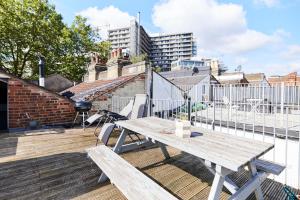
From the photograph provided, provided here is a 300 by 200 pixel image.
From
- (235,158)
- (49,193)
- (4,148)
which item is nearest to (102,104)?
(4,148)

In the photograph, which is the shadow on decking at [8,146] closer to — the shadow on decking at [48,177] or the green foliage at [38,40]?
the shadow on decking at [48,177]

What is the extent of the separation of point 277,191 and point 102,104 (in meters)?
6.80

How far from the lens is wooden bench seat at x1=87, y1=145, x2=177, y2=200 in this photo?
198cm

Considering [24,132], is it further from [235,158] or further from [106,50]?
[106,50]

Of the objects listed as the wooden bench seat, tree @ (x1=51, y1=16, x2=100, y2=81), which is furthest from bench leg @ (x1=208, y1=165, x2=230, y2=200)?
tree @ (x1=51, y1=16, x2=100, y2=81)

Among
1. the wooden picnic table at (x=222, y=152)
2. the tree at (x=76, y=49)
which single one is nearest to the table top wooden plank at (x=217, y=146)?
the wooden picnic table at (x=222, y=152)

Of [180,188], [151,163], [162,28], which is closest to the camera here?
[180,188]

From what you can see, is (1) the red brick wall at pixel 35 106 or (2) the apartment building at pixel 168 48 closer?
(1) the red brick wall at pixel 35 106

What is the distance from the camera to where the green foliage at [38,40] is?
18719 mm

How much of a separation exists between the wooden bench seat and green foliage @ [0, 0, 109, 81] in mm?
20637

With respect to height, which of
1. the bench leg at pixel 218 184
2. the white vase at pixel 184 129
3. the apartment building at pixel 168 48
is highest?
the apartment building at pixel 168 48

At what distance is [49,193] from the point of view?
2779 mm

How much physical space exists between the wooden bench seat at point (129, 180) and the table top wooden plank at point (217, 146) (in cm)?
47

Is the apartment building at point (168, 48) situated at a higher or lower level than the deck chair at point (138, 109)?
higher
